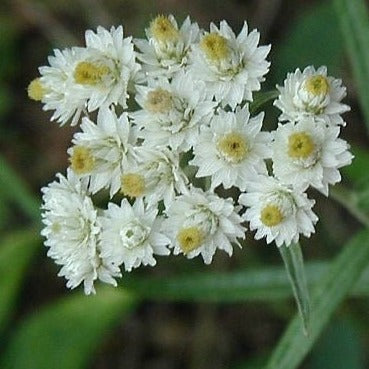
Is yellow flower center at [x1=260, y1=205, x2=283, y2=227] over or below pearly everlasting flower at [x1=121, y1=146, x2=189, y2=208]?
below

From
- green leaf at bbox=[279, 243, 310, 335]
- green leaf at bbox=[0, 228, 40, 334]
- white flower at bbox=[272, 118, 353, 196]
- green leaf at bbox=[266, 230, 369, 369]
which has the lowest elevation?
green leaf at bbox=[266, 230, 369, 369]

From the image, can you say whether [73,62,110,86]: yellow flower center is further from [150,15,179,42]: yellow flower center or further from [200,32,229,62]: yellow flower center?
[200,32,229,62]: yellow flower center

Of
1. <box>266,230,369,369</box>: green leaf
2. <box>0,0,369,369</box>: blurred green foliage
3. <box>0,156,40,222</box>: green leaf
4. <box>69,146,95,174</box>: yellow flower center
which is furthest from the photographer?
<box>0,156,40,222</box>: green leaf

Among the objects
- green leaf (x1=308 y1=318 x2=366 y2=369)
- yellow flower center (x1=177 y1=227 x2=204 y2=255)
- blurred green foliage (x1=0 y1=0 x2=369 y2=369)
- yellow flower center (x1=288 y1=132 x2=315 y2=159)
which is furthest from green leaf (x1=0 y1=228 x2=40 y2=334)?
yellow flower center (x1=288 y1=132 x2=315 y2=159)

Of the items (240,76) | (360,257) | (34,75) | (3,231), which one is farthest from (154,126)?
(34,75)

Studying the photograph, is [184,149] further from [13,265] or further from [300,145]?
[13,265]

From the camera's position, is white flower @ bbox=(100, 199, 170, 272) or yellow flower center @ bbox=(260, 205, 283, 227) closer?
yellow flower center @ bbox=(260, 205, 283, 227)
